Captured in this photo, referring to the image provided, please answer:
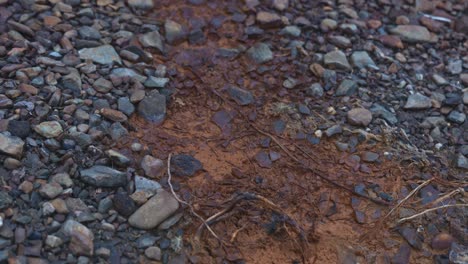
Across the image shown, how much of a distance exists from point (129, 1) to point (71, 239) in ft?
4.75

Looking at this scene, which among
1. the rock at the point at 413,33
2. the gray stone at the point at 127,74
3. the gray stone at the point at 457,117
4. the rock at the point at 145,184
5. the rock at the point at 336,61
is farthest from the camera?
the rock at the point at 413,33

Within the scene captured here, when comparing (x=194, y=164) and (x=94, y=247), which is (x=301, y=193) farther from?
(x=94, y=247)

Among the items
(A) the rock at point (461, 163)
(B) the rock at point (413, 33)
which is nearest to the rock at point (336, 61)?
(B) the rock at point (413, 33)

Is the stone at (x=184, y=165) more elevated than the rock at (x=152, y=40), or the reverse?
the rock at (x=152, y=40)

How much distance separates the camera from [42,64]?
308cm

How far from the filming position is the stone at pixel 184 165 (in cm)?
288

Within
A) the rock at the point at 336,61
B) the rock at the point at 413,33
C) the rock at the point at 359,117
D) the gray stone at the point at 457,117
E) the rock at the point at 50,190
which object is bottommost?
the gray stone at the point at 457,117

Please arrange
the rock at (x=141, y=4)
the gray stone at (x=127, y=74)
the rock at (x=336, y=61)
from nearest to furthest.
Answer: the gray stone at (x=127, y=74)
the rock at (x=336, y=61)
the rock at (x=141, y=4)

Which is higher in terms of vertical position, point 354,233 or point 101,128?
point 101,128

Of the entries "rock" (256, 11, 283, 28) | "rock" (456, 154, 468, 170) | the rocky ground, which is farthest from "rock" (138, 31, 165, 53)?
"rock" (456, 154, 468, 170)

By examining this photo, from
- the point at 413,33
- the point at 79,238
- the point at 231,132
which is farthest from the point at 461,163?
the point at 79,238

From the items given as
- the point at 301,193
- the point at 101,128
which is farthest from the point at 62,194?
the point at 301,193

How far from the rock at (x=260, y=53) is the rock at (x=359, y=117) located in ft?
1.65

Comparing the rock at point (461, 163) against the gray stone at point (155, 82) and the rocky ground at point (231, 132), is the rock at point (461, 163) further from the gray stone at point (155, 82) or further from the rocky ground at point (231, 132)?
the gray stone at point (155, 82)
